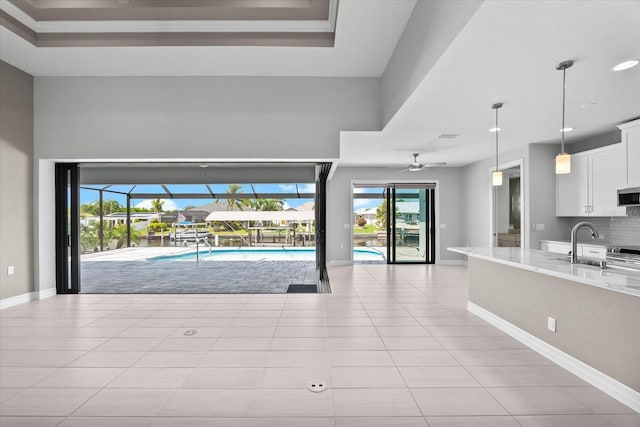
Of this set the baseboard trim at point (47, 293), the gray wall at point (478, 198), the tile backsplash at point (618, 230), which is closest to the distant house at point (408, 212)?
the gray wall at point (478, 198)

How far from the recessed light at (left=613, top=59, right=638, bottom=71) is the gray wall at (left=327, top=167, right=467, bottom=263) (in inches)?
216

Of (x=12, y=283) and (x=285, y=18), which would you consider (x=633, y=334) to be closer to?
(x=285, y=18)

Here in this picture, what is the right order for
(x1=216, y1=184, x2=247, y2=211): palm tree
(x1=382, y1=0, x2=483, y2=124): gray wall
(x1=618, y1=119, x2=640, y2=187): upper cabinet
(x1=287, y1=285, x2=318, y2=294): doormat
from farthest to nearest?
(x1=216, y1=184, x2=247, y2=211): palm tree, (x1=287, y1=285, x2=318, y2=294): doormat, (x1=618, y1=119, x2=640, y2=187): upper cabinet, (x1=382, y1=0, x2=483, y2=124): gray wall

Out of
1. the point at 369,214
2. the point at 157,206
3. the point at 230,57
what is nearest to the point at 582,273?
the point at 230,57

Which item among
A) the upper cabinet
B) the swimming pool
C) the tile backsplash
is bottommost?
the swimming pool

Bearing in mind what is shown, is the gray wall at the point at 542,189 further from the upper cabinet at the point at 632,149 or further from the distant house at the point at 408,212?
the distant house at the point at 408,212

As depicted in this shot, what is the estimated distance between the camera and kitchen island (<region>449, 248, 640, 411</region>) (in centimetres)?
216

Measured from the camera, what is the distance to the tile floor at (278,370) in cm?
206

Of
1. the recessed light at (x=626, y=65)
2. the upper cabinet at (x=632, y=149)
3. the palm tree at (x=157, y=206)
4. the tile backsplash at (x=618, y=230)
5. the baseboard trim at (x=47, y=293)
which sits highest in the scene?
the recessed light at (x=626, y=65)

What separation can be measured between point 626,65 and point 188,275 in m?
7.32

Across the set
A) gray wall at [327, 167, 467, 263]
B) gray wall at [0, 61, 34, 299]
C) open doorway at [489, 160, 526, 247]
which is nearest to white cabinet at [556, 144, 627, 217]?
open doorway at [489, 160, 526, 247]

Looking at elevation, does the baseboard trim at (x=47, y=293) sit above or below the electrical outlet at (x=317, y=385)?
above

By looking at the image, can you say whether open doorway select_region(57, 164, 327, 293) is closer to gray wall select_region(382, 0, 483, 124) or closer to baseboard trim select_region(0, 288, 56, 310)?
baseboard trim select_region(0, 288, 56, 310)

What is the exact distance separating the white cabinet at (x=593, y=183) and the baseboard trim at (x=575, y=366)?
2.66 m
